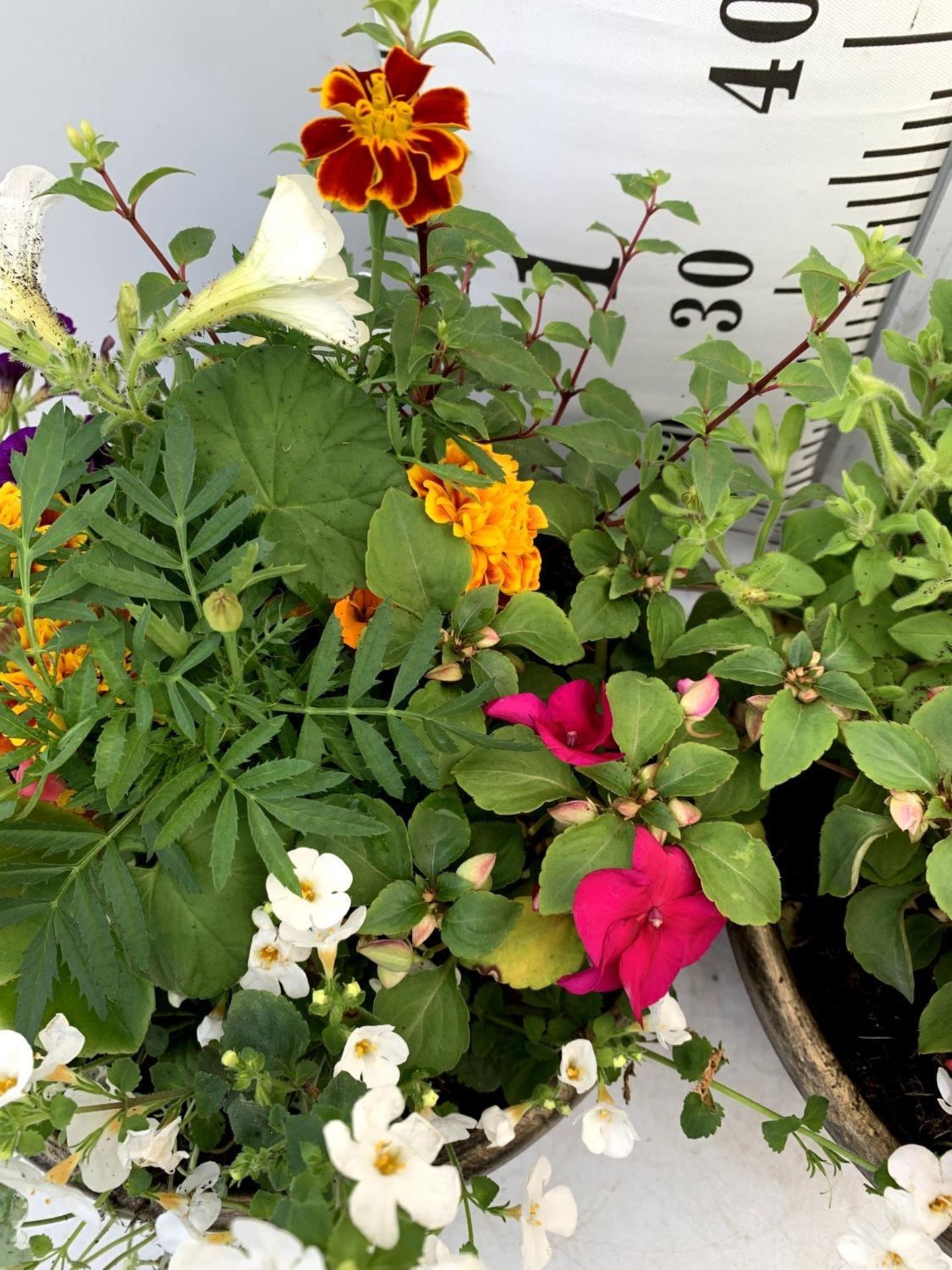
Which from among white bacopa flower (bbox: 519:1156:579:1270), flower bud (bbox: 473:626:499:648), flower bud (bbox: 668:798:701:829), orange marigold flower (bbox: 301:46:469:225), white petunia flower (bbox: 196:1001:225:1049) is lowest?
white bacopa flower (bbox: 519:1156:579:1270)

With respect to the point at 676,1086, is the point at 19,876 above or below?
above

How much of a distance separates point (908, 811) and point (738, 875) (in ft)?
0.28

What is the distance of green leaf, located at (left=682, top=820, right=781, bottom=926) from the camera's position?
464mm

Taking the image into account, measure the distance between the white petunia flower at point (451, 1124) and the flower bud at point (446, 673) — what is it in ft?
0.68

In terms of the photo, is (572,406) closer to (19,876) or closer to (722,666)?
(722,666)

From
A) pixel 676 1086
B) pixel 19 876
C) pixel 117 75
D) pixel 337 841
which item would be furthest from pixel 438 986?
pixel 117 75

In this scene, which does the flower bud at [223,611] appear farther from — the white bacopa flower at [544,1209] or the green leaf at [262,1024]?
the white bacopa flower at [544,1209]

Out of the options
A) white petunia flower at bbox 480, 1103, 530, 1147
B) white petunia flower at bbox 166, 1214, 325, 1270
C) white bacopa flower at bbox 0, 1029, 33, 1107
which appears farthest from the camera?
white petunia flower at bbox 480, 1103, 530, 1147

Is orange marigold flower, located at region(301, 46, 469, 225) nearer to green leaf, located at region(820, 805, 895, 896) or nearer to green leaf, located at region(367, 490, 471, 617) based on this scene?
green leaf, located at region(367, 490, 471, 617)

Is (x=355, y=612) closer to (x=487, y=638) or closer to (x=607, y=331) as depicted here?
(x=487, y=638)

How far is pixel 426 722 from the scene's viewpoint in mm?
473

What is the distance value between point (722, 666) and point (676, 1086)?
39 centimetres

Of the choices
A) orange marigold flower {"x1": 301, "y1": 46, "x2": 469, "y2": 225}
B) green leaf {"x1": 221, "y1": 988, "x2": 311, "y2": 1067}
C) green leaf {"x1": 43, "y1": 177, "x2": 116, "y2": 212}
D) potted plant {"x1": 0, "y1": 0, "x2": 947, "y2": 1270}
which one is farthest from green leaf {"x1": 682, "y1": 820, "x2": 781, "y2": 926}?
green leaf {"x1": 43, "y1": 177, "x2": 116, "y2": 212}

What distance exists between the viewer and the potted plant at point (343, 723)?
1.36 feet
